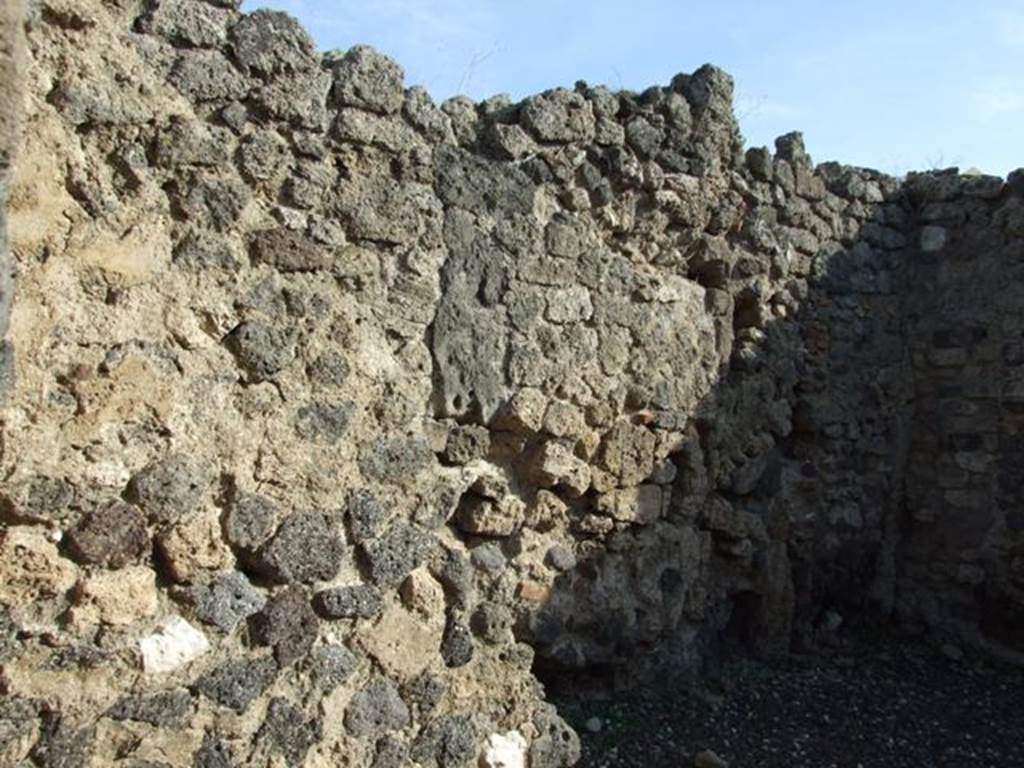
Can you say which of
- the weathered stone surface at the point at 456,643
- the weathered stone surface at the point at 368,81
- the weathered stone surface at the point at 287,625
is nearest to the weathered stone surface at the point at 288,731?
the weathered stone surface at the point at 287,625

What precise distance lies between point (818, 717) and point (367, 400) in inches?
87.4

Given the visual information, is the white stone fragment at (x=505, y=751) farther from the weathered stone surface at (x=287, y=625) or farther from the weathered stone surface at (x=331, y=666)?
the weathered stone surface at (x=287, y=625)

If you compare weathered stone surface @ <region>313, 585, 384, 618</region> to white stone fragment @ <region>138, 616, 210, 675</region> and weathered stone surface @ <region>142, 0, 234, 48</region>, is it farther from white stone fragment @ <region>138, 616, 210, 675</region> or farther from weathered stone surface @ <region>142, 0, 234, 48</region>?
weathered stone surface @ <region>142, 0, 234, 48</region>

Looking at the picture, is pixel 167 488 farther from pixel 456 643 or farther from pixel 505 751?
pixel 505 751

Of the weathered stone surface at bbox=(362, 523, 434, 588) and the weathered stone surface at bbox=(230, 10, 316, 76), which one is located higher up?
the weathered stone surface at bbox=(230, 10, 316, 76)

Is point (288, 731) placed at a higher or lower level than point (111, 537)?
lower

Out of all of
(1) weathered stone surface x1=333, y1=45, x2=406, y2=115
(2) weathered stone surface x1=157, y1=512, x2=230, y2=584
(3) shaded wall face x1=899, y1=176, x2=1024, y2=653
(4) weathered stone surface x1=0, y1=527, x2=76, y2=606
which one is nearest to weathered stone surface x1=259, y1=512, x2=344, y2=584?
(2) weathered stone surface x1=157, y1=512, x2=230, y2=584

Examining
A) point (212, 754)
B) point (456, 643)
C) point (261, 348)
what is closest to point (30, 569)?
point (212, 754)

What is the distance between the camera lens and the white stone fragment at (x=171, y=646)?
2.60 m

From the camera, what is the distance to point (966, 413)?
17.1 feet

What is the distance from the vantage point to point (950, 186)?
5293 millimetres

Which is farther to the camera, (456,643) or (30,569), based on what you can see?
(456,643)

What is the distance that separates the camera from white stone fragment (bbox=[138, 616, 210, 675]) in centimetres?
260

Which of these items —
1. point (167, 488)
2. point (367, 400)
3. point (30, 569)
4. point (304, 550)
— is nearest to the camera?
point (30, 569)
